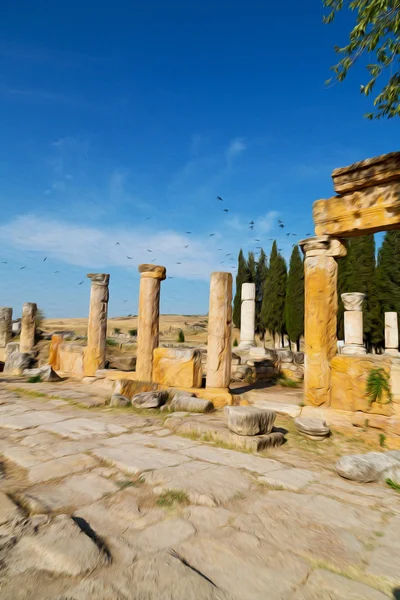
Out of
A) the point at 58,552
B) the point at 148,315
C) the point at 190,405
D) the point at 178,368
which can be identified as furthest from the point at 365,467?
the point at 148,315

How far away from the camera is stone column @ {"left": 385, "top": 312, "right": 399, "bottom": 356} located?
19809mm

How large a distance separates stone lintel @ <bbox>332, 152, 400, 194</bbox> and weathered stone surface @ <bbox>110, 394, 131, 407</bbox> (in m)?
5.46

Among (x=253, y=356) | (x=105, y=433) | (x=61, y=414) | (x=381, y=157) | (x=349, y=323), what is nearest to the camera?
(x=105, y=433)

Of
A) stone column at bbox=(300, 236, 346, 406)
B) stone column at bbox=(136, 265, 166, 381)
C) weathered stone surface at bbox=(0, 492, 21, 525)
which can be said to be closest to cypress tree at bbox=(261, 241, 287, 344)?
stone column at bbox=(136, 265, 166, 381)

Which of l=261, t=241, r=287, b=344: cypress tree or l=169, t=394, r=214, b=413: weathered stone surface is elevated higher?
l=261, t=241, r=287, b=344: cypress tree

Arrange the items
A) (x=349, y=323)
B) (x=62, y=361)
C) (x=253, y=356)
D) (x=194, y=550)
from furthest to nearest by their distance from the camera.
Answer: (x=349, y=323)
(x=253, y=356)
(x=62, y=361)
(x=194, y=550)

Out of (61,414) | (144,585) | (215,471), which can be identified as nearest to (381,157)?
(215,471)

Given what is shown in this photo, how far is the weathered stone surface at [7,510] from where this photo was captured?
8.66 ft

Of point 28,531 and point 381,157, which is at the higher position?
point 381,157

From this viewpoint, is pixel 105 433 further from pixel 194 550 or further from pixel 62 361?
pixel 62 361

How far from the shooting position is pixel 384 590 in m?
2.02

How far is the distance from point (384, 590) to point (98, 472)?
8.49 ft

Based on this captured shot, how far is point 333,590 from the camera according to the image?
1.99 meters

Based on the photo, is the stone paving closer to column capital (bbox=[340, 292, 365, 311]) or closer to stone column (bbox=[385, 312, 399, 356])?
column capital (bbox=[340, 292, 365, 311])
